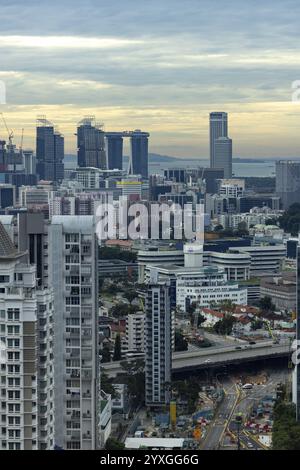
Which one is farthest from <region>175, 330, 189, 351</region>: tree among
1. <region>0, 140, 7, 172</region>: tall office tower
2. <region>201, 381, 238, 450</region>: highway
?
<region>0, 140, 7, 172</region>: tall office tower

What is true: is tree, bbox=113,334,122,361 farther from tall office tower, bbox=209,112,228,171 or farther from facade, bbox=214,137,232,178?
tall office tower, bbox=209,112,228,171

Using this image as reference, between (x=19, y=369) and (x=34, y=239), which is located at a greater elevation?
(x=34, y=239)

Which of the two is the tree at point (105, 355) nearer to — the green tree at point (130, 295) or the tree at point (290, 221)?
the green tree at point (130, 295)

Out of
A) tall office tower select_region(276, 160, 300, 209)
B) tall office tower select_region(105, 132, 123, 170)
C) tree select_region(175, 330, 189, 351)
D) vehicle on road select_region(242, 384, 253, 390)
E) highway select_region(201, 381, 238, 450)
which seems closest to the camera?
highway select_region(201, 381, 238, 450)

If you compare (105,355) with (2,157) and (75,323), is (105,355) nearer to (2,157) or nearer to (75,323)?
(75,323)

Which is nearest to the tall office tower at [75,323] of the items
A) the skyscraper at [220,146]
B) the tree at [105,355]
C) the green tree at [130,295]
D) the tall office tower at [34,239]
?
the tall office tower at [34,239]

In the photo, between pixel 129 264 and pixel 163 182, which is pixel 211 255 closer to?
pixel 129 264

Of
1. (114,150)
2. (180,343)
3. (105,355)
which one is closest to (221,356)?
(180,343)
